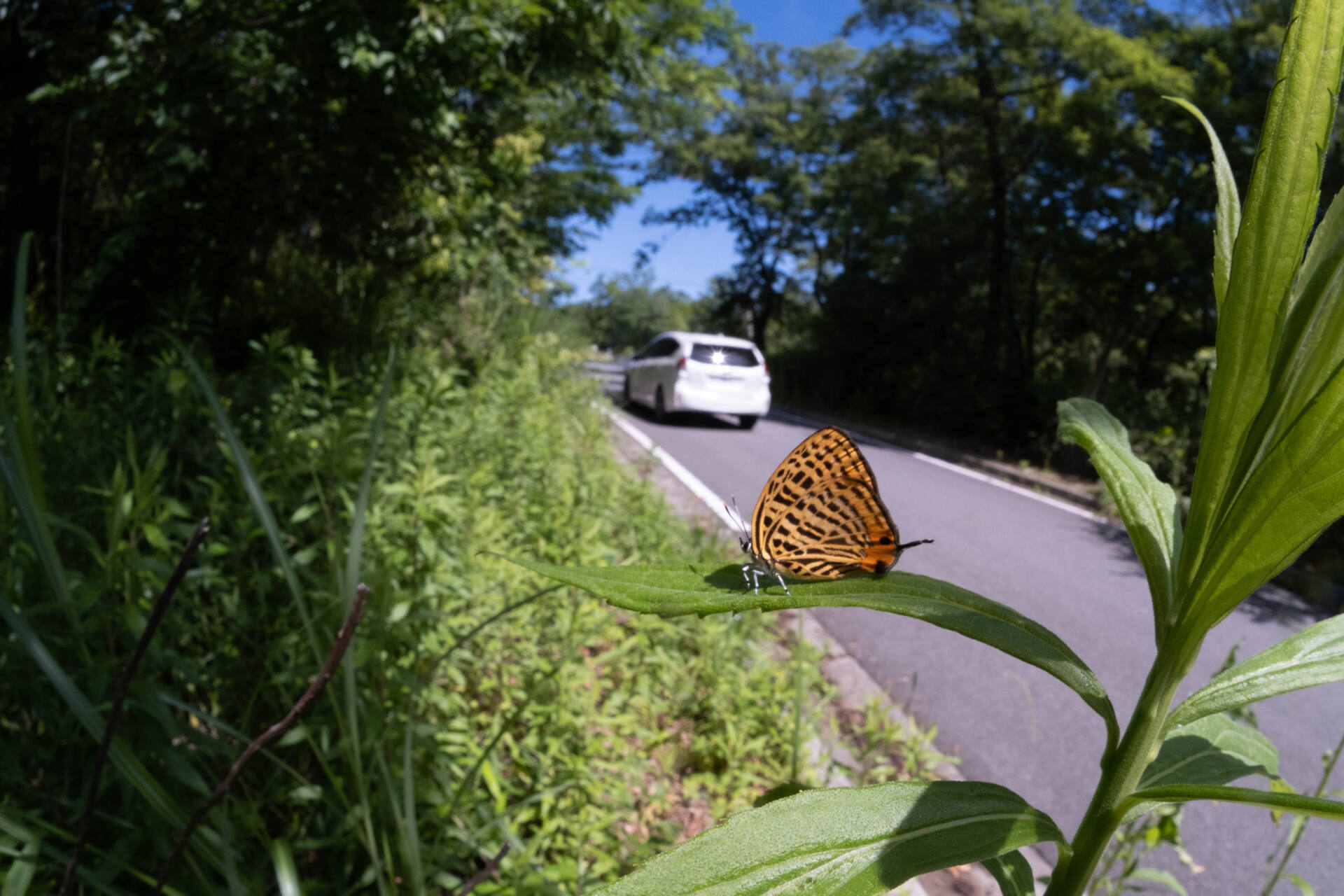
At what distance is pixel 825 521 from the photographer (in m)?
0.54

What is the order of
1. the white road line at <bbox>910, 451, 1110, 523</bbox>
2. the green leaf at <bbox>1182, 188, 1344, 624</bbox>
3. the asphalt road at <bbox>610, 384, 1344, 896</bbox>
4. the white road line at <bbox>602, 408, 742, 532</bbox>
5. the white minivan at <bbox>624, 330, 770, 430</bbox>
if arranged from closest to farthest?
the green leaf at <bbox>1182, 188, 1344, 624</bbox>, the white minivan at <bbox>624, 330, 770, 430</bbox>, the white road line at <bbox>602, 408, 742, 532</bbox>, the asphalt road at <bbox>610, 384, 1344, 896</bbox>, the white road line at <bbox>910, 451, 1110, 523</bbox>

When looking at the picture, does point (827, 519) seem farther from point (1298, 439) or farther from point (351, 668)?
point (351, 668)

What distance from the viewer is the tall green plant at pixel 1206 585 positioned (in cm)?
39

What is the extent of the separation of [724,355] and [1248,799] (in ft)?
2.04

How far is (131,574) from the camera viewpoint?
56.6 inches

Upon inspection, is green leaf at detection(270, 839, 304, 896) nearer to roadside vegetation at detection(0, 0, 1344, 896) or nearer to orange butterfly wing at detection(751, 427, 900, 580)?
roadside vegetation at detection(0, 0, 1344, 896)

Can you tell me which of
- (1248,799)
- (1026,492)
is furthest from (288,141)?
(1248,799)

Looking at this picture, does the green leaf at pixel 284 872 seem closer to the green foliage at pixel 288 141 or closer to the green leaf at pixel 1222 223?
the green leaf at pixel 1222 223

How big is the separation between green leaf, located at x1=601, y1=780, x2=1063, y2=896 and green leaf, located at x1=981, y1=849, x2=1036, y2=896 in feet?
0.44

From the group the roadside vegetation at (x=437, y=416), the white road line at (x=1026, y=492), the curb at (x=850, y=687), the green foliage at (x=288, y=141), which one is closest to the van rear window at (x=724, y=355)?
the roadside vegetation at (x=437, y=416)

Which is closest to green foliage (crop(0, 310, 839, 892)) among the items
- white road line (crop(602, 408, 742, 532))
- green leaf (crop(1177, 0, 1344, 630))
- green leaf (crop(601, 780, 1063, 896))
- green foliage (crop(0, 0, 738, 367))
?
white road line (crop(602, 408, 742, 532))

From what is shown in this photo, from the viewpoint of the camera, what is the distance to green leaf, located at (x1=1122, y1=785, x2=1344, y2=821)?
1.27 feet

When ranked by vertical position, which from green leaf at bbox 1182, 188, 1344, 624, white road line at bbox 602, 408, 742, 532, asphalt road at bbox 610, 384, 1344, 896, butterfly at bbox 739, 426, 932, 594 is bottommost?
asphalt road at bbox 610, 384, 1344, 896

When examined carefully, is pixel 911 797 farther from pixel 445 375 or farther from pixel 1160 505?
pixel 445 375
